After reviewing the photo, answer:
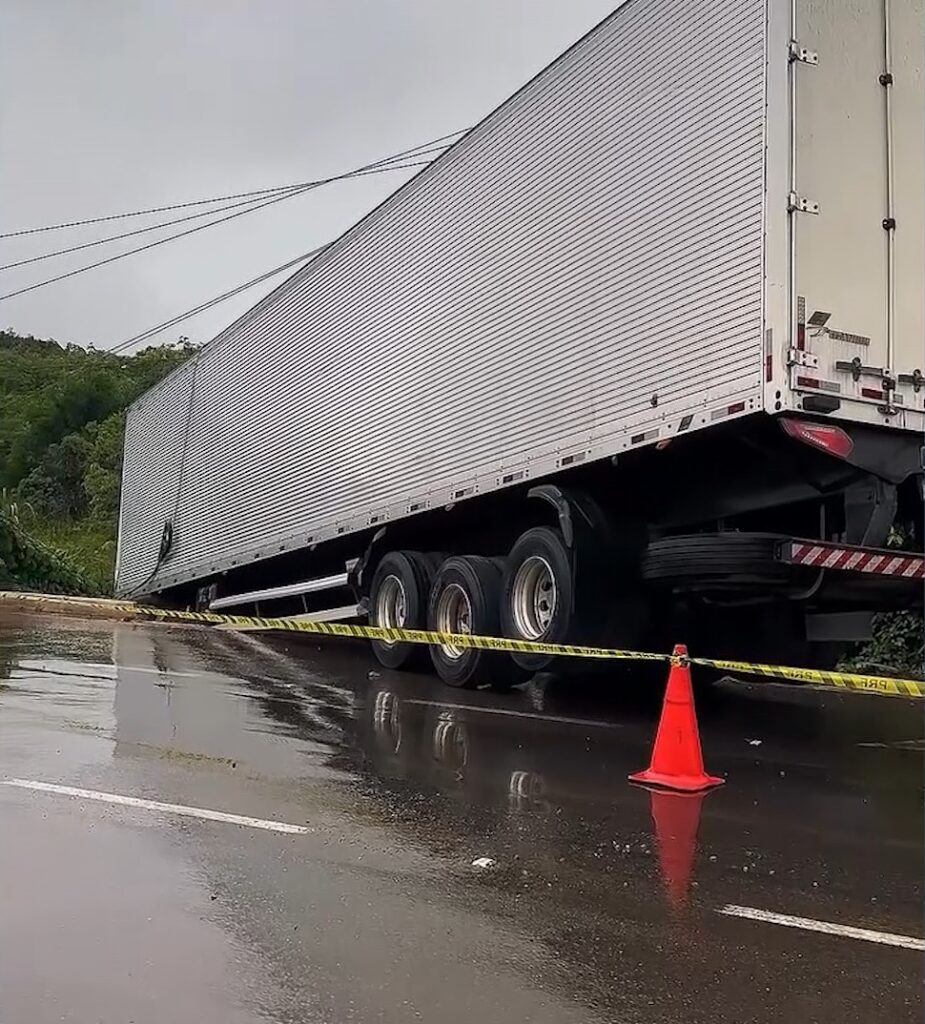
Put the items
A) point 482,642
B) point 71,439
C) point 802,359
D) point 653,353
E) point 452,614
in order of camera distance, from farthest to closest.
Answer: point 71,439
point 452,614
point 482,642
point 653,353
point 802,359

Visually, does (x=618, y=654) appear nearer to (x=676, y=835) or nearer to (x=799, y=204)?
(x=676, y=835)

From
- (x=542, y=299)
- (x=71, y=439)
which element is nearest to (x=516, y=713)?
(x=542, y=299)

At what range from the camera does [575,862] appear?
4832 mm

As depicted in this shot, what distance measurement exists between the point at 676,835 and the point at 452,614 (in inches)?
207

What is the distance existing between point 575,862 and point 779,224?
401 centimetres

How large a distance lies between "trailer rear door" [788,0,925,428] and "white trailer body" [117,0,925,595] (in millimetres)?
15

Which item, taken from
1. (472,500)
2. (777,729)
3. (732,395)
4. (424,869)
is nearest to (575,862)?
(424,869)

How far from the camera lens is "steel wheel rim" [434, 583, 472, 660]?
1027 cm

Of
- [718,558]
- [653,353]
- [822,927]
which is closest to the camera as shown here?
[822,927]

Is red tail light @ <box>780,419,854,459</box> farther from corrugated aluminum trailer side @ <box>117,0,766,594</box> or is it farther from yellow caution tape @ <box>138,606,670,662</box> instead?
yellow caution tape @ <box>138,606,670,662</box>

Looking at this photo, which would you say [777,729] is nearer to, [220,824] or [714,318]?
[714,318]

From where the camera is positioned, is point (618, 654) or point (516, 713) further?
point (516, 713)

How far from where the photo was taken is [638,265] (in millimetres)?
7965

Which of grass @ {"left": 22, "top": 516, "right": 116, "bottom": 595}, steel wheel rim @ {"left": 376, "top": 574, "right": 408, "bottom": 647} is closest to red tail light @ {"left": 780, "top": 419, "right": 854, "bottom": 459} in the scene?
steel wheel rim @ {"left": 376, "top": 574, "right": 408, "bottom": 647}
